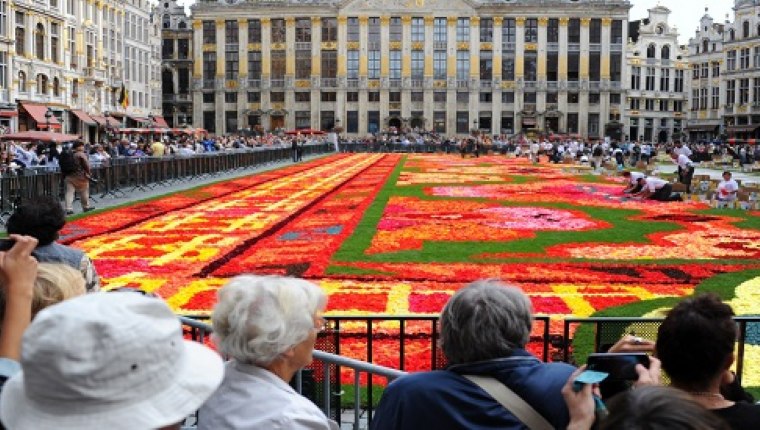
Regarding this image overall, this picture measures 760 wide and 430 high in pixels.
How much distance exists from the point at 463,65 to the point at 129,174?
225 ft

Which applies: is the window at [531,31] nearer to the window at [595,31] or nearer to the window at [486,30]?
the window at [486,30]

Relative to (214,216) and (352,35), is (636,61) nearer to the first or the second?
(352,35)

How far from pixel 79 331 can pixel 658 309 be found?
31.1 feet

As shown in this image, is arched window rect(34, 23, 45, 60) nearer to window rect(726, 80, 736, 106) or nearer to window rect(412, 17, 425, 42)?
window rect(412, 17, 425, 42)

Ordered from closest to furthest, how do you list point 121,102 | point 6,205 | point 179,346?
1. point 179,346
2. point 6,205
3. point 121,102

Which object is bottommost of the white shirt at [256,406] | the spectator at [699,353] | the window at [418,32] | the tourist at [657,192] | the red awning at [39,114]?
the tourist at [657,192]

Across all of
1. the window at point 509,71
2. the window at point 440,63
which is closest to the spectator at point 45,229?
the window at point 440,63

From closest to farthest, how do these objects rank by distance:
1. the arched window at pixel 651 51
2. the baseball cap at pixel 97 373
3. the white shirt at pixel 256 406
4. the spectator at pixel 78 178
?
the baseball cap at pixel 97 373, the white shirt at pixel 256 406, the spectator at pixel 78 178, the arched window at pixel 651 51

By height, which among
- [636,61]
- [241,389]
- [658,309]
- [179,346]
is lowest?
[658,309]

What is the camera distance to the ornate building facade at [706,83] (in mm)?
95188

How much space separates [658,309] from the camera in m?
11.0

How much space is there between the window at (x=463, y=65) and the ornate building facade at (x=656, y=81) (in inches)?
736

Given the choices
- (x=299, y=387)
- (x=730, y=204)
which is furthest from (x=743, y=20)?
(x=299, y=387)

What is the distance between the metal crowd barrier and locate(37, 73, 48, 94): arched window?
15149 mm
